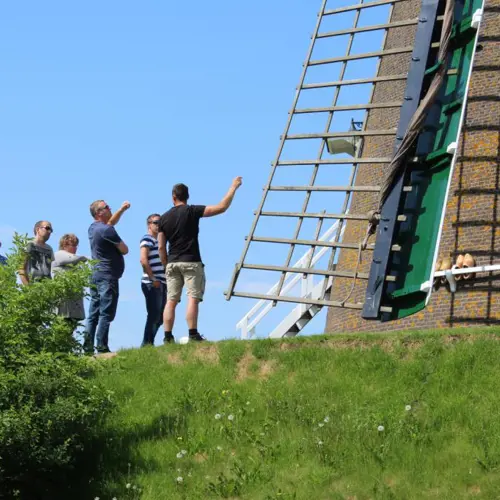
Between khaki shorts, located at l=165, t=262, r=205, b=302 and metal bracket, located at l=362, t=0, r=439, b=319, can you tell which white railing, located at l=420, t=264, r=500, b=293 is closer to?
metal bracket, located at l=362, t=0, r=439, b=319

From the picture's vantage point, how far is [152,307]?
1257 cm

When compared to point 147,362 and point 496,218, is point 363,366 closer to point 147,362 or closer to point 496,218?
point 147,362

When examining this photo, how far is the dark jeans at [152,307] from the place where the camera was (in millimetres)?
12531

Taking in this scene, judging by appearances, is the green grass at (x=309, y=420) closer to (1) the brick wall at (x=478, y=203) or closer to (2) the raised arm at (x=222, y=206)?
(2) the raised arm at (x=222, y=206)

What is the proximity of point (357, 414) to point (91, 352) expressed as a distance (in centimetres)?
234

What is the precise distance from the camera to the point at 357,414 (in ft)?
31.9

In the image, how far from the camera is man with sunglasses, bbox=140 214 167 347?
12.5m

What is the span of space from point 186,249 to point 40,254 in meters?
1.52

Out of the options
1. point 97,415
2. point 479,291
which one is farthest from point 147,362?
point 479,291

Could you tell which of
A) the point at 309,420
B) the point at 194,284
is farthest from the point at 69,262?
the point at 309,420

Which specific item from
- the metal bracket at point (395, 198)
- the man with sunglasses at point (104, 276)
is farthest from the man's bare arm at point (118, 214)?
the metal bracket at point (395, 198)

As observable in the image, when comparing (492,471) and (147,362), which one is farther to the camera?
(147,362)

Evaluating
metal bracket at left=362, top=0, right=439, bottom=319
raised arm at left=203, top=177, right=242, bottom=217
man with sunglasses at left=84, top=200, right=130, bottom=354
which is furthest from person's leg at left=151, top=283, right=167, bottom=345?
metal bracket at left=362, top=0, right=439, bottom=319

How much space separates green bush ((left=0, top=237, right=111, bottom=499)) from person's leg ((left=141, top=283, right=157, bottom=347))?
2.31 metres
